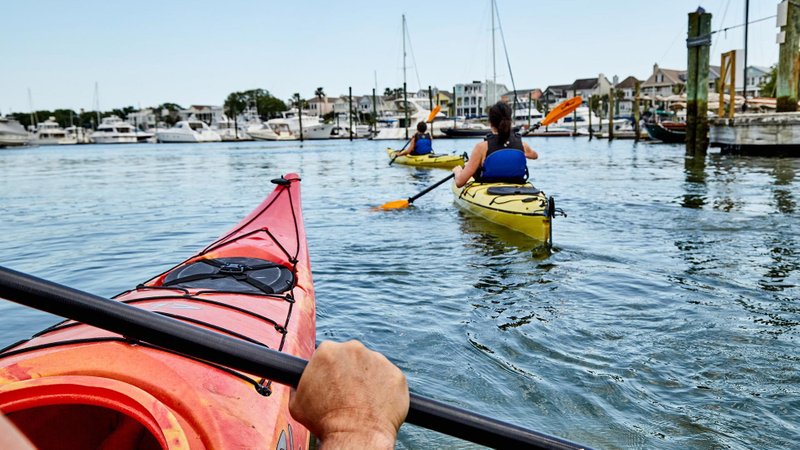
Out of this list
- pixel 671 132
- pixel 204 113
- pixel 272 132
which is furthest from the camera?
pixel 204 113

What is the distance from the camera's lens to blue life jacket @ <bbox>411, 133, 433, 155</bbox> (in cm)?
1911

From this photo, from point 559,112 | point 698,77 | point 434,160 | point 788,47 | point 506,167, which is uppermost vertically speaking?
point 788,47

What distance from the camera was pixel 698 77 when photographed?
60.0ft

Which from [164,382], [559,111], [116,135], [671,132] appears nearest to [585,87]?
[671,132]

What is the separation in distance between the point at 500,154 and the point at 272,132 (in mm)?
64465

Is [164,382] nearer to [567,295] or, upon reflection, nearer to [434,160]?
[567,295]

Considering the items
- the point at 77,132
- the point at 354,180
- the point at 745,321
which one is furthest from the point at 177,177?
the point at 77,132

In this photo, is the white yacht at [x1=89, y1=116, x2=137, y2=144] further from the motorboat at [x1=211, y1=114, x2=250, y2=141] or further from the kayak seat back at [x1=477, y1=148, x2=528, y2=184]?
the kayak seat back at [x1=477, y1=148, x2=528, y2=184]

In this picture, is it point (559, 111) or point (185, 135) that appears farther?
point (185, 135)

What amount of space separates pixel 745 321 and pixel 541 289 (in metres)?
1.70

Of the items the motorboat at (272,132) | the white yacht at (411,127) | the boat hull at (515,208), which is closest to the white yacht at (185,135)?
the motorboat at (272,132)

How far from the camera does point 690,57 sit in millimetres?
18453

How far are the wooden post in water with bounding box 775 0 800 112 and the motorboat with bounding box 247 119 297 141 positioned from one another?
2333 inches

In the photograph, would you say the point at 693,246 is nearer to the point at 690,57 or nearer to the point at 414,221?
the point at 414,221
